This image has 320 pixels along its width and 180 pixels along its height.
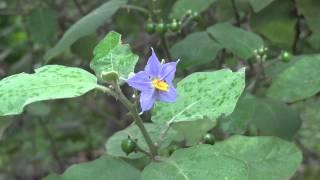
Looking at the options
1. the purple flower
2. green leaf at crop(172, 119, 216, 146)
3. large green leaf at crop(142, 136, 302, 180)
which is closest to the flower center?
the purple flower

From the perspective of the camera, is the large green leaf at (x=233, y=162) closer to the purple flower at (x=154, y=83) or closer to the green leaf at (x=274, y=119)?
the purple flower at (x=154, y=83)

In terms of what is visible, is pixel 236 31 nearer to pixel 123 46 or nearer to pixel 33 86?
pixel 123 46

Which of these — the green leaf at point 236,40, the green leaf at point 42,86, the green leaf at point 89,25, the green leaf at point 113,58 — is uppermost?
the green leaf at point 42,86

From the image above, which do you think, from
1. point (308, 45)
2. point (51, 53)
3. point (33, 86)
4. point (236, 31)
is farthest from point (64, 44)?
point (308, 45)

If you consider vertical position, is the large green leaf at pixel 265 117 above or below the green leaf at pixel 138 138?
below

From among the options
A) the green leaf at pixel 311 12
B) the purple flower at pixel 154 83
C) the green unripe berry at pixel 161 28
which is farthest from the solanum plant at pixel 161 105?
the green leaf at pixel 311 12

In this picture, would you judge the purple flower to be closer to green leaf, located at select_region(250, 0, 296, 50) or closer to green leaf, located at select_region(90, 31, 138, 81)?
green leaf, located at select_region(90, 31, 138, 81)

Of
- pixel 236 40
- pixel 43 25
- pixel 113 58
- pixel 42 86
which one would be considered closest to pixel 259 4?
pixel 236 40
